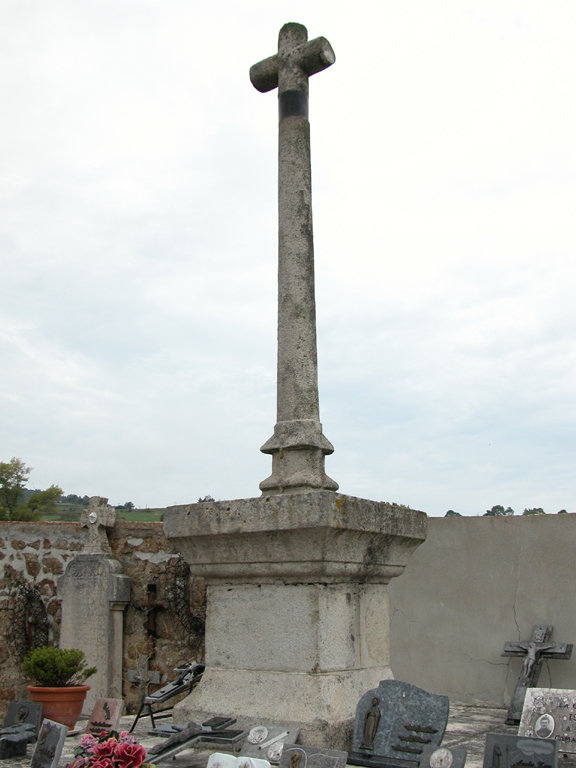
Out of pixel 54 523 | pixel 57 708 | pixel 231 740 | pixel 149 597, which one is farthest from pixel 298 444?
pixel 54 523

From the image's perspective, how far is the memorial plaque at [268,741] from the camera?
9.91 feet

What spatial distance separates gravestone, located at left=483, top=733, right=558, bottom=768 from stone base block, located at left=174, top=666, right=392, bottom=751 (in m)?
0.78

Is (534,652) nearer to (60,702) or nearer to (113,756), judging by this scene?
(60,702)

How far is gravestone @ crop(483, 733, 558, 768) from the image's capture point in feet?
8.45

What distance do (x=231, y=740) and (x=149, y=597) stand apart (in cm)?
395

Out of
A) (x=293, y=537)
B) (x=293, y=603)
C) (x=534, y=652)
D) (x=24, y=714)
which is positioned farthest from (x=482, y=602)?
(x=24, y=714)

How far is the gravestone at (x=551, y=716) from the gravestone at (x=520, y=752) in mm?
458

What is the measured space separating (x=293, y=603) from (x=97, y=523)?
4188 millimetres

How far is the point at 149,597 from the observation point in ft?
22.7

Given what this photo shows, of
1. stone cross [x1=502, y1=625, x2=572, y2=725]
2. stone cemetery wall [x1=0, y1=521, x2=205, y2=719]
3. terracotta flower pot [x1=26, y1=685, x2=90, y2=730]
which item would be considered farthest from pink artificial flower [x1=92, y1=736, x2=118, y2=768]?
stone cemetery wall [x1=0, y1=521, x2=205, y2=719]

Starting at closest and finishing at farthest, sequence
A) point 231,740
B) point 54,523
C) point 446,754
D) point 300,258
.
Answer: point 446,754 < point 231,740 < point 300,258 < point 54,523

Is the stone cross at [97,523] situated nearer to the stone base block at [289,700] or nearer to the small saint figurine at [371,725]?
the stone base block at [289,700]

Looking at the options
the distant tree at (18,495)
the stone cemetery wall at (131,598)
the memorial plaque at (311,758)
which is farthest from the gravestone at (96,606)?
the distant tree at (18,495)

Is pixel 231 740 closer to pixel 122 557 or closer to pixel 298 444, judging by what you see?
pixel 298 444
